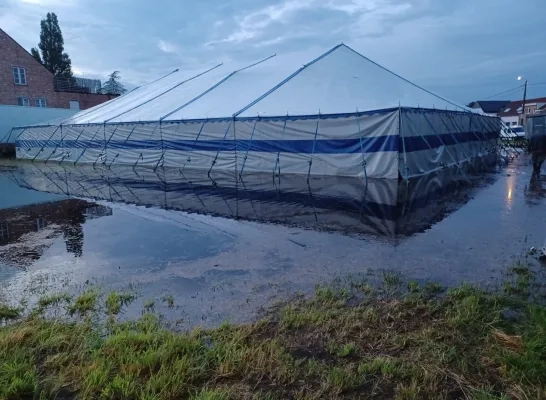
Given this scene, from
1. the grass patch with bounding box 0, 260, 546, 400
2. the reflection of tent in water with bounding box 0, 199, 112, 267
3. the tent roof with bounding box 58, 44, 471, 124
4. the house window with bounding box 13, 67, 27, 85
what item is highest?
the house window with bounding box 13, 67, 27, 85

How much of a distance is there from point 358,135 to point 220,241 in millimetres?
6317

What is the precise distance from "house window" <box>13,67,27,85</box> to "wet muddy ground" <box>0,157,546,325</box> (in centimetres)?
2380

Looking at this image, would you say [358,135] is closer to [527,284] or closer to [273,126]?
[273,126]

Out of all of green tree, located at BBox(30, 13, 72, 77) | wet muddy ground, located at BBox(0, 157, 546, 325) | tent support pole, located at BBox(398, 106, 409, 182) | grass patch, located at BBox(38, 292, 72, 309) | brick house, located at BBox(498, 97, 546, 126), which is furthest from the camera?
brick house, located at BBox(498, 97, 546, 126)

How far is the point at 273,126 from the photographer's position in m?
11.6

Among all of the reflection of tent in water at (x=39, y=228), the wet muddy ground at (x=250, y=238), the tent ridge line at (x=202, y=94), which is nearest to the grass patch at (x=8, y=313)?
the wet muddy ground at (x=250, y=238)

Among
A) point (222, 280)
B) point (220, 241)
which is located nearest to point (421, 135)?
point (220, 241)

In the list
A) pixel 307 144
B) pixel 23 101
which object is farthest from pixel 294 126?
pixel 23 101

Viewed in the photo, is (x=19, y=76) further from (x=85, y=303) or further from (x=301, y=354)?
(x=301, y=354)

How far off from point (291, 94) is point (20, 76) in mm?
25934

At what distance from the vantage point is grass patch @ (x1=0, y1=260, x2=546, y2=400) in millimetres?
2232

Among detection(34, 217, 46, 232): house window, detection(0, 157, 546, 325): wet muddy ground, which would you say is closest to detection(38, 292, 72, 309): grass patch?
detection(0, 157, 546, 325): wet muddy ground

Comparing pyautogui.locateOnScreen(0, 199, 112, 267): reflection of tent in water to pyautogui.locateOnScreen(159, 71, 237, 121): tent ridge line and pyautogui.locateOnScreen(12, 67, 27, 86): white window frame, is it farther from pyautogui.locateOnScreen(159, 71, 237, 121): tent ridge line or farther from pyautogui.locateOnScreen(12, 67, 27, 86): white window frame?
pyautogui.locateOnScreen(12, 67, 27, 86): white window frame

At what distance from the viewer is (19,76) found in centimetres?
2838
